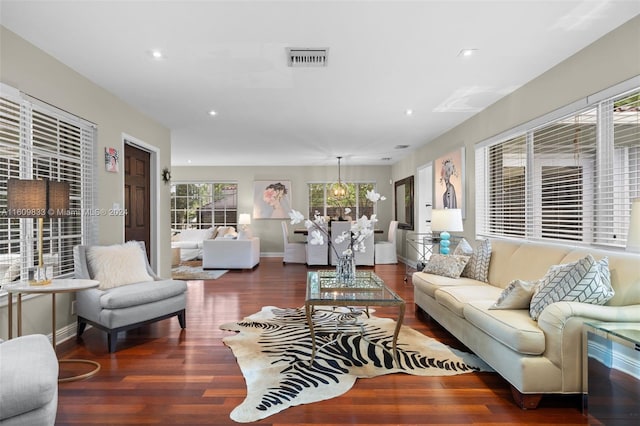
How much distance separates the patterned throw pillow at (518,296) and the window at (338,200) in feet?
25.3

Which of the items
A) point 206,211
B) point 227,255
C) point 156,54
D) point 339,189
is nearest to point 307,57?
point 156,54

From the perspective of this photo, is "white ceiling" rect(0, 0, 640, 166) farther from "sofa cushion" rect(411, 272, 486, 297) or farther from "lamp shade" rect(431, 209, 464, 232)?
"sofa cushion" rect(411, 272, 486, 297)

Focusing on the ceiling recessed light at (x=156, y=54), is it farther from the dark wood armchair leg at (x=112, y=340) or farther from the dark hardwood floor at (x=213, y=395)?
the dark hardwood floor at (x=213, y=395)

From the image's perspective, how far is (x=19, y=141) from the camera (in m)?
2.91

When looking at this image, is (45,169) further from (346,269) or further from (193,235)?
(193,235)

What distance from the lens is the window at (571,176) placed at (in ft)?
8.93

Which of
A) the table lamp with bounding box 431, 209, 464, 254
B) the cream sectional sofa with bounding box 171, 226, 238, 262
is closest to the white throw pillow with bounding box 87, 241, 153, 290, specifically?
the table lamp with bounding box 431, 209, 464, 254

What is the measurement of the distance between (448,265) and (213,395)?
2.73 metres

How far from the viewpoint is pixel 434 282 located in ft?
12.3

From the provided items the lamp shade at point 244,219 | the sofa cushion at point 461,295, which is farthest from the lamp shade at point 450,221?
the lamp shade at point 244,219

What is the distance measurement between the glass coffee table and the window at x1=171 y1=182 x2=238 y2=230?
23.6 feet

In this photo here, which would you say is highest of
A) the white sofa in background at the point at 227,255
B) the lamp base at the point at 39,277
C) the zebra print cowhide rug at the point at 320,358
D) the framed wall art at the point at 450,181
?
the framed wall art at the point at 450,181

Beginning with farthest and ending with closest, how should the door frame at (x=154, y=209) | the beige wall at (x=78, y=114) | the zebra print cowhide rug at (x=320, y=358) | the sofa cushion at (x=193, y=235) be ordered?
the sofa cushion at (x=193, y=235)
the door frame at (x=154, y=209)
the beige wall at (x=78, y=114)
the zebra print cowhide rug at (x=320, y=358)

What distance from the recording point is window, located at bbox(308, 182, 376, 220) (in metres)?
10.3
